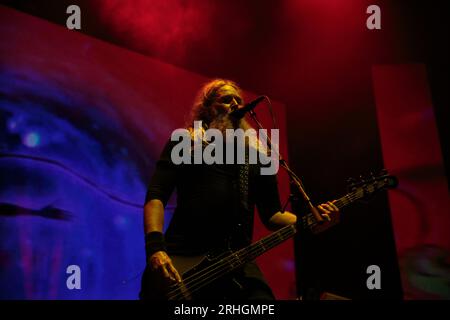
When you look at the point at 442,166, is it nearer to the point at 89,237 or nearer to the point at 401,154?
the point at 401,154

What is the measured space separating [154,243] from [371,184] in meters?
1.60

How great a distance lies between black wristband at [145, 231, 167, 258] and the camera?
1656mm

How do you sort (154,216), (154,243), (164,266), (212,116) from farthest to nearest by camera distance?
1. (212,116)
2. (154,216)
3. (154,243)
4. (164,266)

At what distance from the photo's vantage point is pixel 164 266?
1.57 m

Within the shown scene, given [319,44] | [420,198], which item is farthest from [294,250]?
[319,44]

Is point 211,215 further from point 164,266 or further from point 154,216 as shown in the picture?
point 164,266

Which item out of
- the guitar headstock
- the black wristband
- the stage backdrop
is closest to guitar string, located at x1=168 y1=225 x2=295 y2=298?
the black wristband

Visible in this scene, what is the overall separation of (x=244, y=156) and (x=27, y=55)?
5.90 ft

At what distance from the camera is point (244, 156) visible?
2223mm

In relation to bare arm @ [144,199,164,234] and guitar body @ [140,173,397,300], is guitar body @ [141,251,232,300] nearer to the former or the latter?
guitar body @ [140,173,397,300]

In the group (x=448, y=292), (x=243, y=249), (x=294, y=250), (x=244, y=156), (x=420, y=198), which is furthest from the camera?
(x=294, y=250)

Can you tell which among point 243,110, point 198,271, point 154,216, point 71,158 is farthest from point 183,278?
point 71,158

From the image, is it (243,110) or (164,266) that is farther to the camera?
(243,110)

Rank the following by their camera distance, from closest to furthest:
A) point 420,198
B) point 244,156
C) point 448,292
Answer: point 244,156 < point 448,292 < point 420,198
